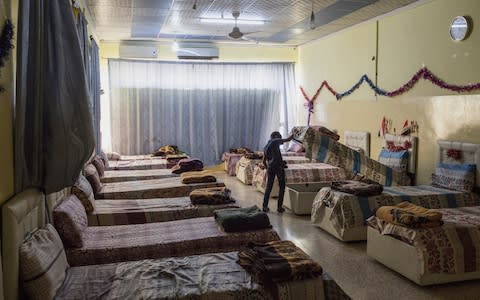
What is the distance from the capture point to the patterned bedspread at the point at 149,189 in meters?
5.11

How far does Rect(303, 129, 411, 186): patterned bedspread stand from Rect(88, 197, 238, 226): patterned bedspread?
1.26 meters

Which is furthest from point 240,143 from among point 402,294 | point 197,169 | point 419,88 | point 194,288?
point 194,288

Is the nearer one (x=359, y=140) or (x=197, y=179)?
(x=197, y=179)

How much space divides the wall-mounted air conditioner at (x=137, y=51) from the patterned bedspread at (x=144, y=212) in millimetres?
5137

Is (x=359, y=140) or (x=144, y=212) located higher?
(x=359, y=140)

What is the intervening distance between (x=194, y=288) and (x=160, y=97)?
7294 mm

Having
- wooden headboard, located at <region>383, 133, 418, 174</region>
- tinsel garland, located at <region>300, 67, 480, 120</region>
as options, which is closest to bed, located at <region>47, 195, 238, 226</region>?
wooden headboard, located at <region>383, 133, 418, 174</region>

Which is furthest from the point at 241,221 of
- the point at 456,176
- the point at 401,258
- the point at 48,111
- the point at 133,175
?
the point at 133,175

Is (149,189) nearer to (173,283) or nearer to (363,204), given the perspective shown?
(363,204)

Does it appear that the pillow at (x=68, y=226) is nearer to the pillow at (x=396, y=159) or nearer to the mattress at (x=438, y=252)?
the mattress at (x=438, y=252)

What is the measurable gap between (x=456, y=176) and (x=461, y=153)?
1.00 feet

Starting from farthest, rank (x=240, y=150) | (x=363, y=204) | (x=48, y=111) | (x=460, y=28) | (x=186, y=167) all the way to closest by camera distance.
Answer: (x=240, y=150) → (x=186, y=167) → (x=460, y=28) → (x=363, y=204) → (x=48, y=111)

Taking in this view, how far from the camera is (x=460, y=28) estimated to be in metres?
5.09

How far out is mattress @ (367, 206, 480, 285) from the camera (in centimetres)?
348
